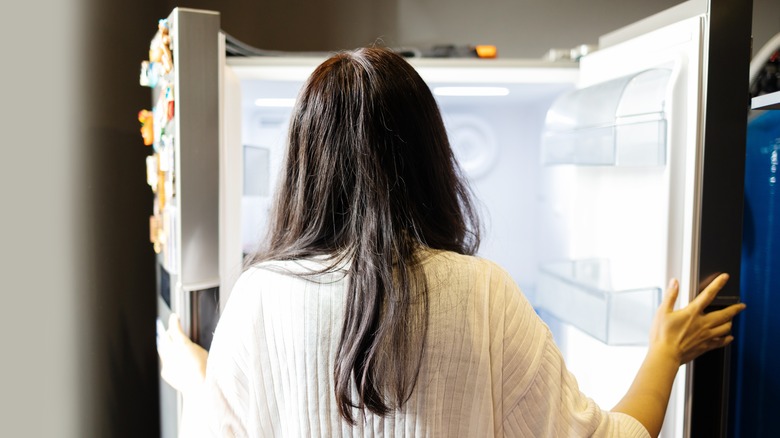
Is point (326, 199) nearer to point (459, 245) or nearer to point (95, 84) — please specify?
point (459, 245)

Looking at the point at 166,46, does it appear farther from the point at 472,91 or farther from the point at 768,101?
the point at 768,101

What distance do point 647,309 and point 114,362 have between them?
4.59 feet

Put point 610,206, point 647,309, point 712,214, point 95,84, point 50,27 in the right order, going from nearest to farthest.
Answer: point 712,214
point 647,309
point 610,206
point 50,27
point 95,84

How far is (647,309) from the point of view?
3.95ft

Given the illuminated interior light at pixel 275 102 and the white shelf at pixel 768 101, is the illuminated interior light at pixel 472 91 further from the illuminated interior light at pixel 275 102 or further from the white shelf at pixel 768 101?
the white shelf at pixel 768 101

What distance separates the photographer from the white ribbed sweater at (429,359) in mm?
728

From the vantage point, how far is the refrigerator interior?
4.12 ft

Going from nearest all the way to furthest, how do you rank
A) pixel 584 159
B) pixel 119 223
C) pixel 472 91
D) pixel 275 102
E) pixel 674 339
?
pixel 674 339
pixel 584 159
pixel 472 91
pixel 275 102
pixel 119 223

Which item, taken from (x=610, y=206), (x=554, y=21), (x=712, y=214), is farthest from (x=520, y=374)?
(x=554, y=21)

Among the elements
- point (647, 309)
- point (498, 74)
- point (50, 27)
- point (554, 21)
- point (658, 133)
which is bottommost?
point (647, 309)

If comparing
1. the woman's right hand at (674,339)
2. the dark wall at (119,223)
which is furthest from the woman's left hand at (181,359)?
the woman's right hand at (674,339)

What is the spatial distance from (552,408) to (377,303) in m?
0.25

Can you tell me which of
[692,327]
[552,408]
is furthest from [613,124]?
[552,408]

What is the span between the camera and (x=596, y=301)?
1299mm
